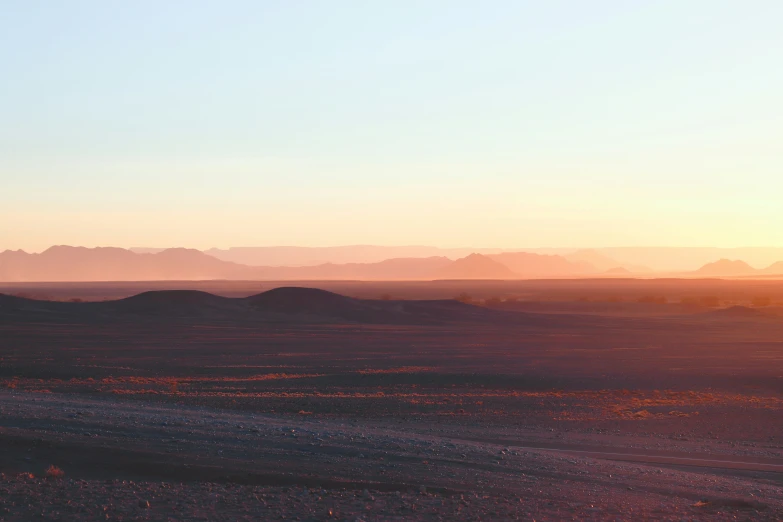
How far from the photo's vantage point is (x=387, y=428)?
721 inches

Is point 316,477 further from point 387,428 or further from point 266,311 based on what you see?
point 266,311

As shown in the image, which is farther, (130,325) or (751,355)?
(130,325)

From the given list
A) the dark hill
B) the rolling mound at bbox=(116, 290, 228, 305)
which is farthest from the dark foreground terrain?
the rolling mound at bbox=(116, 290, 228, 305)

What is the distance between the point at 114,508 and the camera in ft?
30.6

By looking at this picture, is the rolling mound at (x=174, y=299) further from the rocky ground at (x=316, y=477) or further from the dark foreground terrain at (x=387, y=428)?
the rocky ground at (x=316, y=477)

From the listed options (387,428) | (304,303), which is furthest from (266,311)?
(387,428)

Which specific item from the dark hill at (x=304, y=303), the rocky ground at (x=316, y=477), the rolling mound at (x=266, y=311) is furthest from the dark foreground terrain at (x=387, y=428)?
the dark hill at (x=304, y=303)

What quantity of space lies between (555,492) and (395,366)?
24106mm

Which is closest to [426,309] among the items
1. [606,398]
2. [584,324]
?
[584,324]

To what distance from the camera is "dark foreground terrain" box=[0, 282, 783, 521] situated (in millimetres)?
10336

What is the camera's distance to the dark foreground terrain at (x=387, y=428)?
10336mm

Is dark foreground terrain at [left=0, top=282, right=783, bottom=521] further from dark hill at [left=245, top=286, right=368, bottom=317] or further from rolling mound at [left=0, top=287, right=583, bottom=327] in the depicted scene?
dark hill at [left=245, top=286, right=368, bottom=317]

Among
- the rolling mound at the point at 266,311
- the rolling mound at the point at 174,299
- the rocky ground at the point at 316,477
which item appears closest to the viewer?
the rocky ground at the point at 316,477

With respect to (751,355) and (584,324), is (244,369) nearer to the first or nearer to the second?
(751,355)
